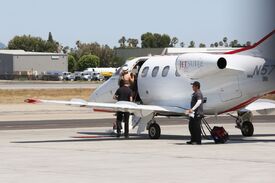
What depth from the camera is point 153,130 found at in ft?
95.8

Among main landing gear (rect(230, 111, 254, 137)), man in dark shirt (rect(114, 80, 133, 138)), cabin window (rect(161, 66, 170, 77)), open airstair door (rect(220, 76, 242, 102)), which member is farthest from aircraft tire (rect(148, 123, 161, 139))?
main landing gear (rect(230, 111, 254, 137))

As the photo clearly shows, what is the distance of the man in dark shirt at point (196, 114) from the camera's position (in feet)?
85.4

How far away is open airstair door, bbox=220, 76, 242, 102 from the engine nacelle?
42 cm

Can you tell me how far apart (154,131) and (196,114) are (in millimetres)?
3044

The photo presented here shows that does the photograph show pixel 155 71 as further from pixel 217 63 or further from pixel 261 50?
pixel 261 50

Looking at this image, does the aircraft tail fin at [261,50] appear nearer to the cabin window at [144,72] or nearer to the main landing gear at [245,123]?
the main landing gear at [245,123]

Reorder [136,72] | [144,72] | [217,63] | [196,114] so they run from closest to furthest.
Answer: [196,114] < [217,63] < [144,72] < [136,72]

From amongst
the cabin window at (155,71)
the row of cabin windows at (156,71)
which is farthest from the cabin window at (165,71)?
the cabin window at (155,71)

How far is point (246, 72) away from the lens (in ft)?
88.6

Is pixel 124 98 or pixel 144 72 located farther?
pixel 144 72

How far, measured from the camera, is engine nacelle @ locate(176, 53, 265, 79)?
26.9 metres

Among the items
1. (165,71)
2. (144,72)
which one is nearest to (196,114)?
(165,71)

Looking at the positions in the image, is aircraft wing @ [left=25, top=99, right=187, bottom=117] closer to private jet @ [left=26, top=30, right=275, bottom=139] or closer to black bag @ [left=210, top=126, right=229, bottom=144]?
→ private jet @ [left=26, top=30, right=275, bottom=139]

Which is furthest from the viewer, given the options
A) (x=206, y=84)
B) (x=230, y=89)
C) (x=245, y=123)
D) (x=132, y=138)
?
(x=245, y=123)
